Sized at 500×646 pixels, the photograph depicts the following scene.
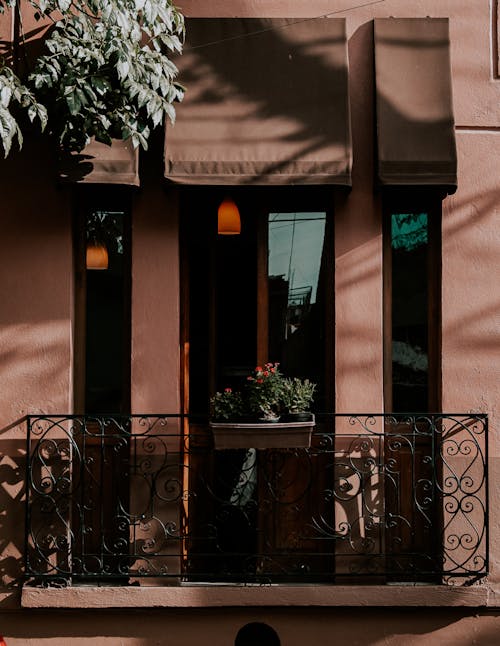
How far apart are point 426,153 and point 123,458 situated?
358 cm

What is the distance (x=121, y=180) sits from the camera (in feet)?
24.1

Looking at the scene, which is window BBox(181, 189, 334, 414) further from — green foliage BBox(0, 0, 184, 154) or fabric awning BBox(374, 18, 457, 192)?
green foliage BBox(0, 0, 184, 154)

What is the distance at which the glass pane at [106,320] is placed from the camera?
25.7 ft

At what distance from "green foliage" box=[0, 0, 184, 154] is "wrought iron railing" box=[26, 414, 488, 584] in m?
2.29

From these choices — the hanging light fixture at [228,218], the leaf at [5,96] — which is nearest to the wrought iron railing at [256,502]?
the hanging light fixture at [228,218]

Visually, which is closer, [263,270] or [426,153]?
[426,153]

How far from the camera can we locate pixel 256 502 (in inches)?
303

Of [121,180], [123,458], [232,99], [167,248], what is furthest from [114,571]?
[232,99]

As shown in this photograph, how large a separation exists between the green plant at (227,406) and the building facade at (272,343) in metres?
0.19

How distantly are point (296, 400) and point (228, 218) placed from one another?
5.50 feet

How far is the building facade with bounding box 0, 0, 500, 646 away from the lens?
7.41 metres

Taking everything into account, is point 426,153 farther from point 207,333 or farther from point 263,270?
point 207,333

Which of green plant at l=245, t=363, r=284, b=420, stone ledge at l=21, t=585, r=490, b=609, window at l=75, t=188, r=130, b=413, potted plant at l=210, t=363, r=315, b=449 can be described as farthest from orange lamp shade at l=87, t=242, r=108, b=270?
stone ledge at l=21, t=585, r=490, b=609

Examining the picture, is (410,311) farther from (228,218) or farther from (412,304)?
(228,218)
